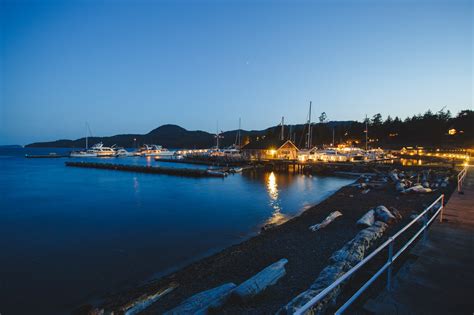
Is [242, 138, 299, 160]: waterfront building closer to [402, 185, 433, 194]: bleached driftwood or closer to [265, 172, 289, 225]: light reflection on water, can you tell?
[265, 172, 289, 225]: light reflection on water

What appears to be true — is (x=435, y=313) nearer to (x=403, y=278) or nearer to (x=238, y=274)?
(x=403, y=278)

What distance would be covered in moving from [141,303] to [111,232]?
9965 mm

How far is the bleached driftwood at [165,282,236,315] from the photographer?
6.05 meters

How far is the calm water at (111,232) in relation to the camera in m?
9.45

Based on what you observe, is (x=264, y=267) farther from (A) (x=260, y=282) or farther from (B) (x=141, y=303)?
(B) (x=141, y=303)

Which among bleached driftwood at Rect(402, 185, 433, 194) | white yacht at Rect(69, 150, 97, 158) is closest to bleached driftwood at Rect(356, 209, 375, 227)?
bleached driftwood at Rect(402, 185, 433, 194)

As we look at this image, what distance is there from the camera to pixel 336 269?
6.79 m

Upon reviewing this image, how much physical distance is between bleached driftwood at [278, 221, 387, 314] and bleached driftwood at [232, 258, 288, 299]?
1302 millimetres

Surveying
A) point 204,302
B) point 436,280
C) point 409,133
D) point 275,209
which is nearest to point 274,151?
point 275,209

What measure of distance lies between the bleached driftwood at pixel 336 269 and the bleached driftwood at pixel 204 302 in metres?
1.97

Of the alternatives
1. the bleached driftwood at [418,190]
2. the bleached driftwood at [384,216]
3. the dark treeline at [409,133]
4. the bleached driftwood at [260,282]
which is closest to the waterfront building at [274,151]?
the dark treeline at [409,133]

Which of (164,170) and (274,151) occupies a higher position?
(274,151)

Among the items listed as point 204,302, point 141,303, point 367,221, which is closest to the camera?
point 204,302

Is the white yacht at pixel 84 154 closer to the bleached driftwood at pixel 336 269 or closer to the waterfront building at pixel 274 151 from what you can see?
the waterfront building at pixel 274 151
